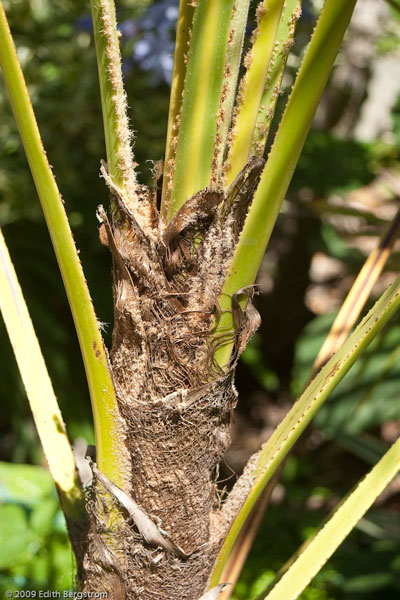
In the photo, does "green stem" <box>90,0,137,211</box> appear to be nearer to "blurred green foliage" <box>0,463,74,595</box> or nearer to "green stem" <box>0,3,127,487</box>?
"green stem" <box>0,3,127,487</box>

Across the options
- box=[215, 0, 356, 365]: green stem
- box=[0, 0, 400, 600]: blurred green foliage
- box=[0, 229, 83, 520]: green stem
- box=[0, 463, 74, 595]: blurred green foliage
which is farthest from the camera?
box=[0, 0, 400, 600]: blurred green foliage

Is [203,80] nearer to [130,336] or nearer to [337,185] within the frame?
[130,336]

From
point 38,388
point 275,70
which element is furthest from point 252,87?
point 38,388

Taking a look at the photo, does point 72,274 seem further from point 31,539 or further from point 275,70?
point 31,539

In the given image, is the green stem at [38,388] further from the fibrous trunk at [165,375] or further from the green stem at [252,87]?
the green stem at [252,87]

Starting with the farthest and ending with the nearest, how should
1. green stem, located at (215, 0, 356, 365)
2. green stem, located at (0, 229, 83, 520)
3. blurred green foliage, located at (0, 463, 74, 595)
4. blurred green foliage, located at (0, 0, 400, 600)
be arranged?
blurred green foliage, located at (0, 0, 400, 600)
blurred green foliage, located at (0, 463, 74, 595)
green stem, located at (0, 229, 83, 520)
green stem, located at (215, 0, 356, 365)

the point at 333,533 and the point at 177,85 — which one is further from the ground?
the point at 177,85

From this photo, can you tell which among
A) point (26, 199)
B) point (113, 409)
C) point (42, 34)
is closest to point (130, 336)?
point (113, 409)

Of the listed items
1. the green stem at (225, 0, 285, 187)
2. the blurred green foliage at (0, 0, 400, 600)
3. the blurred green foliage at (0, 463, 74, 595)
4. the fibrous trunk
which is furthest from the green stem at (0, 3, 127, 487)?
the blurred green foliage at (0, 0, 400, 600)
